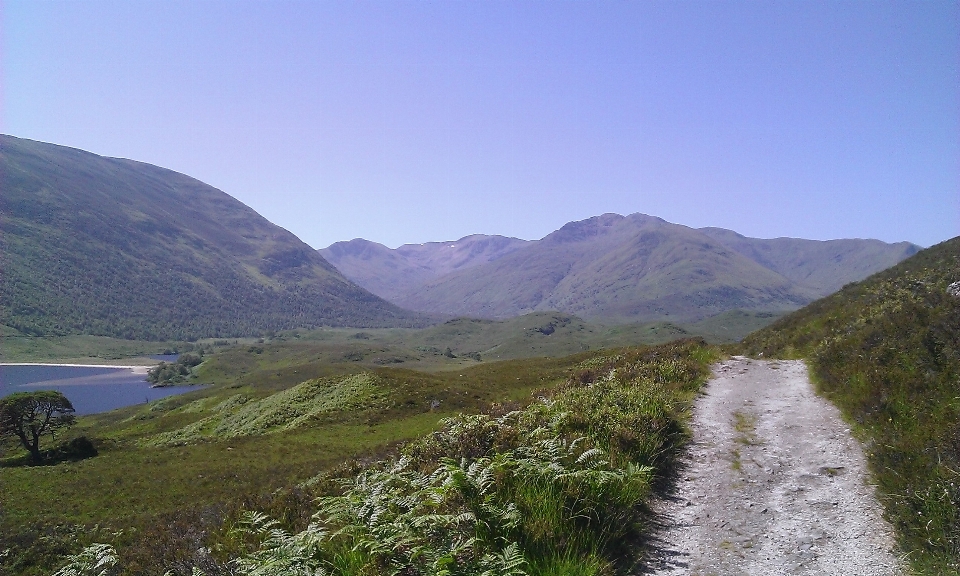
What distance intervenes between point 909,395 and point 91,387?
704 feet

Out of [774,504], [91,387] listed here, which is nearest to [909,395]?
[774,504]

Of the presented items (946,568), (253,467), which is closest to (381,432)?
(253,467)

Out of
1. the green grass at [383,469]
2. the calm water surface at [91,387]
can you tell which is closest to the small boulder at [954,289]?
the green grass at [383,469]

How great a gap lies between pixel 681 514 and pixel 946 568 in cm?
296

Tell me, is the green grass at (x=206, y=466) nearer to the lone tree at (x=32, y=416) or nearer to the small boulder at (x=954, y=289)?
the lone tree at (x=32, y=416)

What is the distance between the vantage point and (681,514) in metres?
7.19

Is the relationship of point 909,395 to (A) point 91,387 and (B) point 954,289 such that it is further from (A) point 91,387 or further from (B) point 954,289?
(A) point 91,387

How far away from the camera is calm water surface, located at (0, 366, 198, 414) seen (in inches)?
5669

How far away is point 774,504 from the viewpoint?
7.27 metres

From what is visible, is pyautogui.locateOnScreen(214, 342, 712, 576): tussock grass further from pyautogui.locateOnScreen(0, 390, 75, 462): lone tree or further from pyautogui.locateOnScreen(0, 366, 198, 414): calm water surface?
pyautogui.locateOnScreen(0, 366, 198, 414): calm water surface

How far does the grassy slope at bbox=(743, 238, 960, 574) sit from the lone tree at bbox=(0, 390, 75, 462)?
49.8 meters

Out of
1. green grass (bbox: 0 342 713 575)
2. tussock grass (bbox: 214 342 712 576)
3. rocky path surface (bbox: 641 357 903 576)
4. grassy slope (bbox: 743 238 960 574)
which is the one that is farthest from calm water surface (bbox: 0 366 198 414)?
rocky path surface (bbox: 641 357 903 576)

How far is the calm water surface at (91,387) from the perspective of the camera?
144m

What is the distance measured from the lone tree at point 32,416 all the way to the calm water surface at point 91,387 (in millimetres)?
104965
